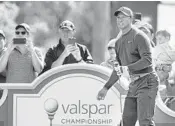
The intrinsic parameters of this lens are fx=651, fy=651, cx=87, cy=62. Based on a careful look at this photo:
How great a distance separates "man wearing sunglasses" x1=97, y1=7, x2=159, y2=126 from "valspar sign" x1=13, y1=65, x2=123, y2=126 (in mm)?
628

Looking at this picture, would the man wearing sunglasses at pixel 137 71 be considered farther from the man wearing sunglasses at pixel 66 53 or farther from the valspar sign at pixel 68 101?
the man wearing sunglasses at pixel 66 53

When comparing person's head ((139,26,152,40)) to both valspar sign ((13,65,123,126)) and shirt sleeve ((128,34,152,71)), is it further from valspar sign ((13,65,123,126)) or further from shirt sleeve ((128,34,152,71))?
shirt sleeve ((128,34,152,71))

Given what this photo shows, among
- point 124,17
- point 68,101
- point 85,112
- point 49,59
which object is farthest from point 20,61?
point 124,17

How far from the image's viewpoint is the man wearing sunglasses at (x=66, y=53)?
24.6 ft

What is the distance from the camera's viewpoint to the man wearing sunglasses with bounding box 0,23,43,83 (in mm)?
7496

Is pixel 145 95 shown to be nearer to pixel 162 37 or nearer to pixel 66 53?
pixel 66 53

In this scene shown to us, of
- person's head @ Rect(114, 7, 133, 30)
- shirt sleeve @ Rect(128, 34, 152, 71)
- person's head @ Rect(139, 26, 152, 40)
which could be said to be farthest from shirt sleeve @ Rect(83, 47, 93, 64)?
shirt sleeve @ Rect(128, 34, 152, 71)

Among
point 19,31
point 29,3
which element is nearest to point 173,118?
point 19,31

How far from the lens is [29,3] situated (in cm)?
1235

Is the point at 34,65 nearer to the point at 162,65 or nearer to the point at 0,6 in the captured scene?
the point at 162,65

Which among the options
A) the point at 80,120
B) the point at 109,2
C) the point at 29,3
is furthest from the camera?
the point at 29,3

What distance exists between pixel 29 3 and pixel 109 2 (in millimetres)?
2330

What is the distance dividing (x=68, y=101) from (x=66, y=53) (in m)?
0.56

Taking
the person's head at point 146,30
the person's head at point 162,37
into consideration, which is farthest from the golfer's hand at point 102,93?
the person's head at point 162,37
